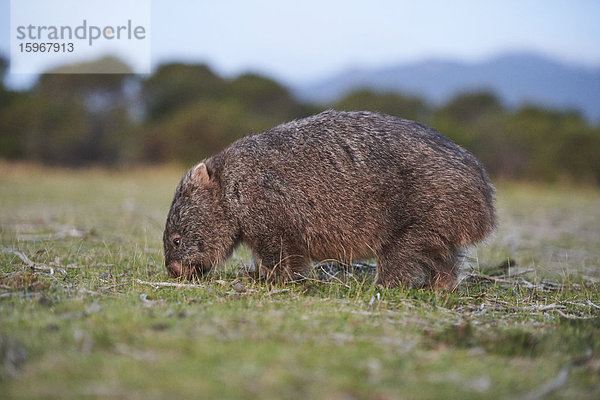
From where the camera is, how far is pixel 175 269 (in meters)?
5.92

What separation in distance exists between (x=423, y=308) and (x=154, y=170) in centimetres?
2421

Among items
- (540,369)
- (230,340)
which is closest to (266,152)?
(230,340)

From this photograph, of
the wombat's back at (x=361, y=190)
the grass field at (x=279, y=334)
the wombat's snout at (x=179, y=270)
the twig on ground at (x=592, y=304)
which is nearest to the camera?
the grass field at (x=279, y=334)

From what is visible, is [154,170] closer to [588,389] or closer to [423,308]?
[423,308]

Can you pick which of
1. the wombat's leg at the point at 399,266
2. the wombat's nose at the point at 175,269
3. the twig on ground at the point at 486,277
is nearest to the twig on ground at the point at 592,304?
the twig on ground at the point at 486,277

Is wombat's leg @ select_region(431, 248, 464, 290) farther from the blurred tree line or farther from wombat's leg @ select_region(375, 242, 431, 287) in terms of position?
the blurred tree line

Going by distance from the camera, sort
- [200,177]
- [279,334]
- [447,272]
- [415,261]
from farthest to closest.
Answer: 1. [200,177]
2. [447,272]
3. [415,261]
4. [279,334]

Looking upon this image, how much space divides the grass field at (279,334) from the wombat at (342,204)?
1.01ft

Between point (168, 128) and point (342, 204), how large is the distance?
98.9ft

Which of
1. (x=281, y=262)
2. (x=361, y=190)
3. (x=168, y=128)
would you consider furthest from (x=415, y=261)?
(x=168, y=128)

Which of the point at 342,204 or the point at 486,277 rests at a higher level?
the point at 342,204

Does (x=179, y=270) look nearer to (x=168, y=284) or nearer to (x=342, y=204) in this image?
(x=168, y=284)

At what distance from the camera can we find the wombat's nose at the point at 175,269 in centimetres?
591

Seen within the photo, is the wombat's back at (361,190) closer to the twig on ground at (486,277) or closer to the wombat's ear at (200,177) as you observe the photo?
the wombat's ear at (200,177)
